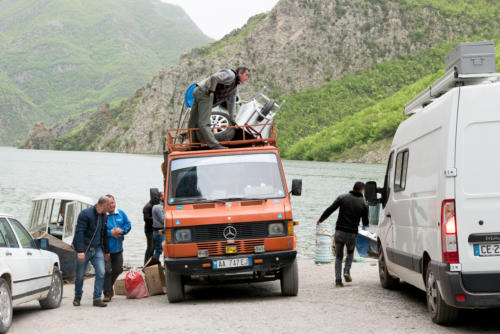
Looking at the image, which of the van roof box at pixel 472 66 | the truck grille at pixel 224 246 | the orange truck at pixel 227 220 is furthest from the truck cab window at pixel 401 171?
the truck grille at pixel 224 246

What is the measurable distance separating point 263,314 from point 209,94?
182 inches

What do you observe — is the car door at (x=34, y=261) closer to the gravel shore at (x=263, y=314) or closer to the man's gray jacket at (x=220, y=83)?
the gravel shore at (x=263, y=314)

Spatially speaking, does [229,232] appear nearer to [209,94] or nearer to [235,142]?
[235,142]

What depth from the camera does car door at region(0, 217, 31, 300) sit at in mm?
8633

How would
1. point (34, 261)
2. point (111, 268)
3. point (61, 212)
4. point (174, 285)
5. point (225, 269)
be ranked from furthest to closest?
1. point (61, 212)
2. point (111, 268)
3. point (174, 285)
4. point (225, 269)
5. point (34, 261)

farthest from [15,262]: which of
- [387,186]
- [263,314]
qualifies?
[387,186]

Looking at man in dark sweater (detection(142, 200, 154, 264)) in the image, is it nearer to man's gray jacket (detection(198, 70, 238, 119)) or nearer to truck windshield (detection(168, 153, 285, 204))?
man's gray jacket (detection(198, 70, 238, 119))

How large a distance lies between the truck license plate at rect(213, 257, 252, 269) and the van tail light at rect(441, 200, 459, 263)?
4.06 meters

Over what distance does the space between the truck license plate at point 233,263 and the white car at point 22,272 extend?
9.16ft

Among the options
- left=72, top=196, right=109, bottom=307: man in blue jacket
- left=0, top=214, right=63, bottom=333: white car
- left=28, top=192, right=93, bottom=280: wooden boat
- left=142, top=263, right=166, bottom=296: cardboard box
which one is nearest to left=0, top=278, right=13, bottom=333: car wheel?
left=0, top=214, right=63, bottom=333: white car

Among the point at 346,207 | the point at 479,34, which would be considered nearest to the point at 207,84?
the point at 346,207

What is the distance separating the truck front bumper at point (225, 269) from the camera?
10.5m

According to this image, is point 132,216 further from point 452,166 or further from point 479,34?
point 479,34

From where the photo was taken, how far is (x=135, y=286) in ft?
40.8
